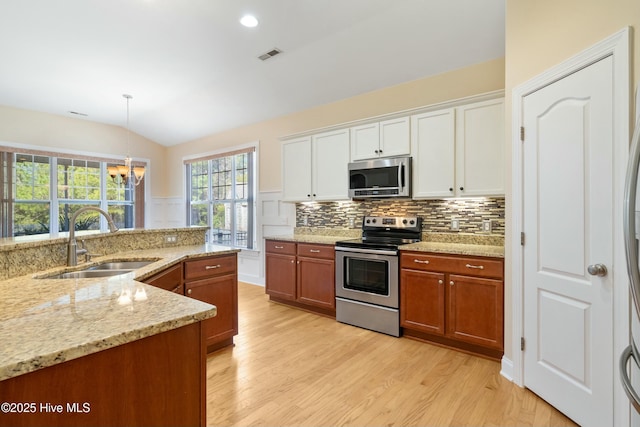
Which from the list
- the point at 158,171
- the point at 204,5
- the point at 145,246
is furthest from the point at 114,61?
the point at 158,171

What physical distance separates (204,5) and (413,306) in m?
3.33

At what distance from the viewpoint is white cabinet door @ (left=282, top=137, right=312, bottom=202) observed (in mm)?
4195

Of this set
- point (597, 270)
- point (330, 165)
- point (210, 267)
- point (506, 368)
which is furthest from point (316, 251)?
point (597, 270)

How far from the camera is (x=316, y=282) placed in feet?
12.2

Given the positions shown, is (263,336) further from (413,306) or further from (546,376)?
(546,376)

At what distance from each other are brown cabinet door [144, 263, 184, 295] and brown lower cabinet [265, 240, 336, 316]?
1.58 metres

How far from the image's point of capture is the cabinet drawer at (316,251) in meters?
3.60

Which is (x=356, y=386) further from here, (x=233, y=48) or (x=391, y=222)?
(x=233, y=48)

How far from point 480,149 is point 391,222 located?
3.97ft

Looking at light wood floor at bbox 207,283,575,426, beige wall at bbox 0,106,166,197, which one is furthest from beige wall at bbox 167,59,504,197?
light wood floor at bbox 207,283,575,426

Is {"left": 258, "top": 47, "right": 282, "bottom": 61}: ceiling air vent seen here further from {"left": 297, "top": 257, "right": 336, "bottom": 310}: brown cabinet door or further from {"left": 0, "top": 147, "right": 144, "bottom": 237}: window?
{"left": 0, "top": 147, "right": 144, "bottom": 237}: window

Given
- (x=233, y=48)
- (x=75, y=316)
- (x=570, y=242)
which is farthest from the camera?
(x=233, y=48)

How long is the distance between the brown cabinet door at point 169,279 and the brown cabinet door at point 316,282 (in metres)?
1.57

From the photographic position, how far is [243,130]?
5574 millimetres
